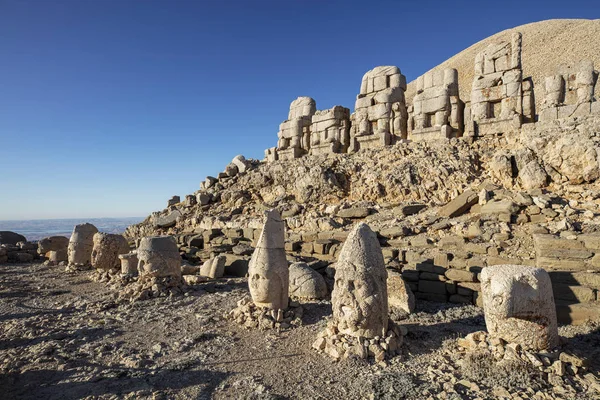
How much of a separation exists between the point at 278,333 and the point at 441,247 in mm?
5037

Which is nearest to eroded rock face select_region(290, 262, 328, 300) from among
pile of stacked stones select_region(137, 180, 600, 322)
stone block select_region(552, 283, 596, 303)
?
pile of stacked stones select_region(137, 180, 600, 322)

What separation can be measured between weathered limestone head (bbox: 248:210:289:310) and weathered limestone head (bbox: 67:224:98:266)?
8276 mm

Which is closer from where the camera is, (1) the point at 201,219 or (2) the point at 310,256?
(2) the point at 310,256

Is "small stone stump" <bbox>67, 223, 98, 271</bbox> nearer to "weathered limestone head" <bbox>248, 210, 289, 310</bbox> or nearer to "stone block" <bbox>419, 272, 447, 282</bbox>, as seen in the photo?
"weathered limestone head" <bbox>248, 210, 289, 310</bbox>

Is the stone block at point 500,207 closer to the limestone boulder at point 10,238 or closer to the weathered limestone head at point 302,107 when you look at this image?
the weathered limestone head at point 302,107

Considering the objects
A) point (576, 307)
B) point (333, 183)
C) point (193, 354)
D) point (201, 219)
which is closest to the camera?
point (193, 354)

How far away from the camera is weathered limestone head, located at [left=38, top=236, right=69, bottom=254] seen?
48.8 feet

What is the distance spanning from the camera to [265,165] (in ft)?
58.2

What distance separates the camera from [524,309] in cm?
450

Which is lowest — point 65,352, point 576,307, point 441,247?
point 65,352

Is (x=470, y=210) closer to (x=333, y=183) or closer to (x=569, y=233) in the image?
(x=569, y=233)

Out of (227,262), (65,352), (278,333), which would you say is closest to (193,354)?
(278,333)

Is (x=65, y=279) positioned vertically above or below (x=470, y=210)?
below

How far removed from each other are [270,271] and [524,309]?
3838 millimetres
